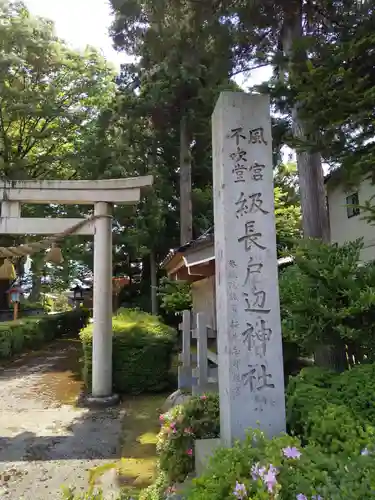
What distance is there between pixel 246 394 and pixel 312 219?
19.0 feet

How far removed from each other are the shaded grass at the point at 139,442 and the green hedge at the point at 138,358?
0.35m

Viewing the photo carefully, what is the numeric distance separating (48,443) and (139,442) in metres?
1.44

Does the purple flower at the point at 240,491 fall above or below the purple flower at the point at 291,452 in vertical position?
below

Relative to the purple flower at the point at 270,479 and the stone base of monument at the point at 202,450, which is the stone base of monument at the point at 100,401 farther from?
the purple flower at the point at 270,479

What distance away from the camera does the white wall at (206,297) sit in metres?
8.73

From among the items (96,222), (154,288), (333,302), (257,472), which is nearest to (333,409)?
(257,472)

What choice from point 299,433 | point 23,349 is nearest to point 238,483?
point 299,433

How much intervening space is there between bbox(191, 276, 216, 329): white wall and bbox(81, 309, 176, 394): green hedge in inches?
48.9

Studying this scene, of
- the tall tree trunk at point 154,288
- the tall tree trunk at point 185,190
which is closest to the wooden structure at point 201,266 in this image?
the tall tree trunk at point 185,190

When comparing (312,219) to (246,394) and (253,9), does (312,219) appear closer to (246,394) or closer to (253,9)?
(253,9)

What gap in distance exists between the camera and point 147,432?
6.72 m

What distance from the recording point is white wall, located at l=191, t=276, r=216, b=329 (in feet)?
28.7

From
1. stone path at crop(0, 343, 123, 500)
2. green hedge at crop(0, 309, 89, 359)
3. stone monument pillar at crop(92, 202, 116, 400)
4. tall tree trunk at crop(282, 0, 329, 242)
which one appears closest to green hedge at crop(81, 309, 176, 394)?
stone monument pillar at crop(92, 202, 116, 400)

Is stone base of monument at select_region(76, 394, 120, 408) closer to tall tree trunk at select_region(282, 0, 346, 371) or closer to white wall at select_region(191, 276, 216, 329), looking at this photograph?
white wall at select_region(191, 276, 216, 329)
